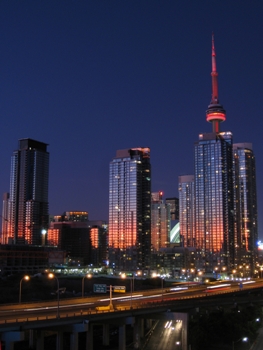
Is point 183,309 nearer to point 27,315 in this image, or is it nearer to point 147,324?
point 147,324

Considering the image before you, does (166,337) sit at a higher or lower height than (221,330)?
lower

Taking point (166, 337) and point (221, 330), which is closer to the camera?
point (166, 337)

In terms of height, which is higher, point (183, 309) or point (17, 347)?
point (183, 309)

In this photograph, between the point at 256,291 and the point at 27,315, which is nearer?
the point at 27,315

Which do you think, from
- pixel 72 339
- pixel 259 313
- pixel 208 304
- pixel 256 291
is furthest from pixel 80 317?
pixel 256 291

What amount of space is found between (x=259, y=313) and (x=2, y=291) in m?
96.8

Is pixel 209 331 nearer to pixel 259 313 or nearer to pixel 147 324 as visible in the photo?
pixel 147 324

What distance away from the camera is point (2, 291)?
7146 inches

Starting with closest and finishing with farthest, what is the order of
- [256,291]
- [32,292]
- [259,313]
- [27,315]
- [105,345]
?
[27,315] → [105,345] → [259,313] → [256,291] → [32,292]

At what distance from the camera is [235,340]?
10094 centimetres

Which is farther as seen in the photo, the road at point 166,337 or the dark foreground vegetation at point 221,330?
the dark foreground vegetation at point 221,330

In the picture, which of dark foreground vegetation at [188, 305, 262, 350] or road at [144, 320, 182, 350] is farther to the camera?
dark foreground vegetation at [188, 305, 262, 350]

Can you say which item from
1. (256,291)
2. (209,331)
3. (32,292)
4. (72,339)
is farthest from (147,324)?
(32,292)

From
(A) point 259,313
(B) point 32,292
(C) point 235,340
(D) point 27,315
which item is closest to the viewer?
(D) point 27,315
